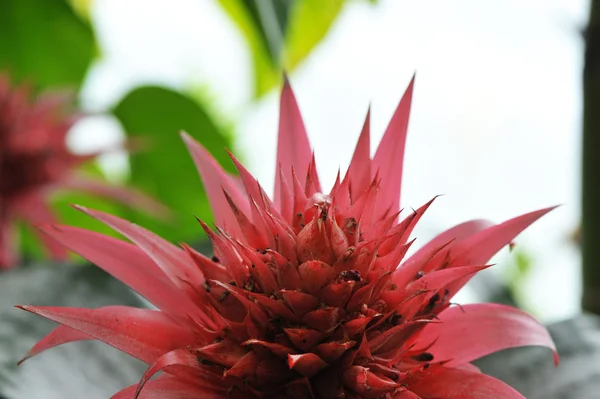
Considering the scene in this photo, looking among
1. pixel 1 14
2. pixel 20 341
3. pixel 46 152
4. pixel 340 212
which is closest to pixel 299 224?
pixel 340 212

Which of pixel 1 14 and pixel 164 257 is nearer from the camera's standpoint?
pixel 164 257

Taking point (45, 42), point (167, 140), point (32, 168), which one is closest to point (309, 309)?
point (32, 168)

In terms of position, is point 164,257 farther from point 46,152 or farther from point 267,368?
point 46,152

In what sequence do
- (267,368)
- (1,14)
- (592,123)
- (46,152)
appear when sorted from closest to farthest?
1. (267,368)
2. (592,123)
3. (46,152)
4. (1,14)

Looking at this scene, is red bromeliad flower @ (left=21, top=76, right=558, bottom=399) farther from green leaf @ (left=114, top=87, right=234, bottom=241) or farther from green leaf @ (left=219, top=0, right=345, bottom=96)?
green leaf @ (left=114, top=87, right=234, bottom=241)

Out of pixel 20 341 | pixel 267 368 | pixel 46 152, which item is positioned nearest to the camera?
pixel 267 368

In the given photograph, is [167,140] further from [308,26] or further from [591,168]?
[591,168]

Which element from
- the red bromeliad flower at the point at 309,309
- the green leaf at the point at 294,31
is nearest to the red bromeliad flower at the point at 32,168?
the green leaf at the point at 294,31

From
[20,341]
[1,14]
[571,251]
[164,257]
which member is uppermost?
[1,14]

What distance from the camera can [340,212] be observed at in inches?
15.5

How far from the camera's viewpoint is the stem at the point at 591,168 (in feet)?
2.37

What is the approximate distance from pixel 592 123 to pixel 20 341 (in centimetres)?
59

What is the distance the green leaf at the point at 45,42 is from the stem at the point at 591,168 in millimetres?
823

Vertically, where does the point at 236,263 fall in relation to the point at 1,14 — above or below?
below
